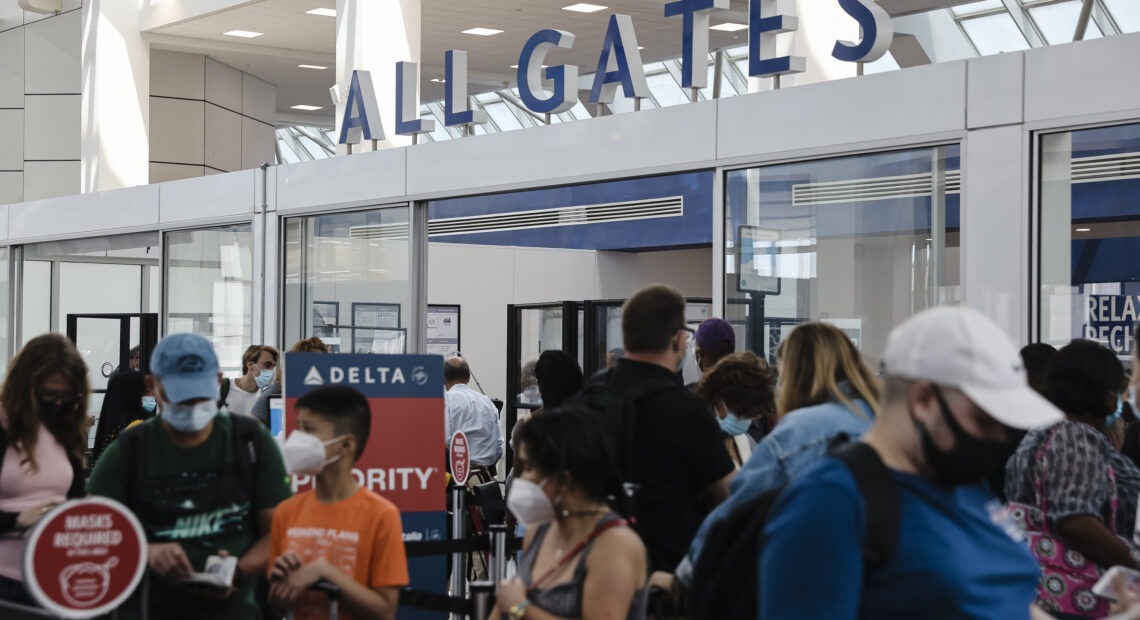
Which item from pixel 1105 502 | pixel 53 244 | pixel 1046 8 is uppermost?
pixel 1046 8

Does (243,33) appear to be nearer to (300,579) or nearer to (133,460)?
(133,460)

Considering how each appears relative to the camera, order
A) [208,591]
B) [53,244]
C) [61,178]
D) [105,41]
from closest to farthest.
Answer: [208,591]
[53,244]
[105,41]
[61,178]

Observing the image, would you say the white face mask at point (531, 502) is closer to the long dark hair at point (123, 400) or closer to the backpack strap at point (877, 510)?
the backpack strap at point (877, 510)

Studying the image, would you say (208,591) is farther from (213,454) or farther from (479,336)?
(479,336)

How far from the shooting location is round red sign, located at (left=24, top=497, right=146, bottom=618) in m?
3.25

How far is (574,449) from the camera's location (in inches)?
128

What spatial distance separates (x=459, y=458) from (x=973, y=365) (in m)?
4.89

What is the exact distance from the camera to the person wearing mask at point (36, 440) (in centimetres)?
392

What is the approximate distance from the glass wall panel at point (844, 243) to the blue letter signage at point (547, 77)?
2.36 meters

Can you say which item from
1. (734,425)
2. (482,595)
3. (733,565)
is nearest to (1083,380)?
(734,425)

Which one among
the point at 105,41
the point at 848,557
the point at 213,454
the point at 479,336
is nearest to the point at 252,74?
the point at 105,41

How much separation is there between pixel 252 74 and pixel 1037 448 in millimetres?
21376

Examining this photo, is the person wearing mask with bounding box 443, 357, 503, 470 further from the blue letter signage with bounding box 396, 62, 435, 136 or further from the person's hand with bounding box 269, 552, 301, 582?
the person's hand with bounding box 269, 552, 301, 582

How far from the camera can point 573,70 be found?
409 inches
